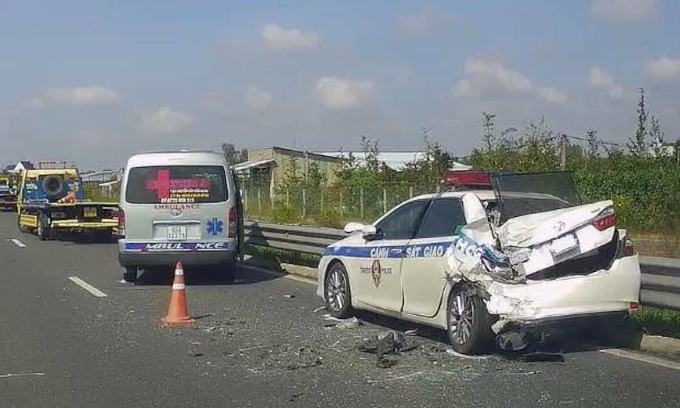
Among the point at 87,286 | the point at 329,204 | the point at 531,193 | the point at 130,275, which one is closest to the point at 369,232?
the point at 531,193

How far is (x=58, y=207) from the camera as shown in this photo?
2730 centimetres

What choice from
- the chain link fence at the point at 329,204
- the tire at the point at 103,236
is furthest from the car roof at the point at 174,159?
the tire at the point at 103,236

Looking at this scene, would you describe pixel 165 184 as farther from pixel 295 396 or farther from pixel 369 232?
pixel 295 396

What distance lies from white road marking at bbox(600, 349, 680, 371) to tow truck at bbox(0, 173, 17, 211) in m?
49.5

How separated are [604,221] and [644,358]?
1266 millimetres

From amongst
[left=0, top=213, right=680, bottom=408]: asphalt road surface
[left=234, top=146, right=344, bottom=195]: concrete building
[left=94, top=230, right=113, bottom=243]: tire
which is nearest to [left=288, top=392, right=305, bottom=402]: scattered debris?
[left=0, top=213, right=680, bottom=408]: asphalt road surface

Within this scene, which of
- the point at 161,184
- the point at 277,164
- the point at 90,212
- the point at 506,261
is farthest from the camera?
the point at 277,164

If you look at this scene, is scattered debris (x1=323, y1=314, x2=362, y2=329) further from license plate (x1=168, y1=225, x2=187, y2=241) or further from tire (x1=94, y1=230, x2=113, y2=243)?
tire (x1=94, y1=230, x2=113, y2=243)

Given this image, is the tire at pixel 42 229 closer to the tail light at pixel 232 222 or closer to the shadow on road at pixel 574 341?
the tail light at pixel 232 222

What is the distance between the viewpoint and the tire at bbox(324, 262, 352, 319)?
11453 mm

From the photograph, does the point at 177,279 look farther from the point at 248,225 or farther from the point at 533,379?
the point at 248,225

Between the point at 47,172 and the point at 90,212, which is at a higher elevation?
the point at 47,172

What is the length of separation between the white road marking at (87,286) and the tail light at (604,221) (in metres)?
8.01

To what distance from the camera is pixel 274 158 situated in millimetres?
60969
